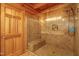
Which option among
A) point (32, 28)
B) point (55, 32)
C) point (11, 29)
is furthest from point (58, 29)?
point (11, 29)

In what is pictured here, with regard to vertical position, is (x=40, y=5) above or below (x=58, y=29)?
above

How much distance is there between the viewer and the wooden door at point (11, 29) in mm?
1576

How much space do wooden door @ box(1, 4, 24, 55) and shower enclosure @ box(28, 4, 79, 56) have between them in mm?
157

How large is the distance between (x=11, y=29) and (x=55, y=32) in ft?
2.45

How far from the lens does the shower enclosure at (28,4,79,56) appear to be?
154 cm

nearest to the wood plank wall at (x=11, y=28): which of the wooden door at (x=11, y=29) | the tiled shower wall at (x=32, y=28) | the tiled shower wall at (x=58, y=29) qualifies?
the wooden door at (x=11, y=29)

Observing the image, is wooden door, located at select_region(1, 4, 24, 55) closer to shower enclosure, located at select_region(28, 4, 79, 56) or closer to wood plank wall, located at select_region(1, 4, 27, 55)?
wood plank wall, located at select_region(1, 4, 27, 55)

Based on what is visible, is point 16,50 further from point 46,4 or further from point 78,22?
point 78,22

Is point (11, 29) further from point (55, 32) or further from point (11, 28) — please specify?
point (55, 32)

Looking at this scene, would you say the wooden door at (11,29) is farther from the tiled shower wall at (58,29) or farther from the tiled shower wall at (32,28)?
the tiled shower wall at (58,29)

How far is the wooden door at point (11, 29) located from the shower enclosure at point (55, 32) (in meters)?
0.16

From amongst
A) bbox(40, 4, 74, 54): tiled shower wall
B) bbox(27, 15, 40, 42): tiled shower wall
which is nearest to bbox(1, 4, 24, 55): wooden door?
bbox(27, 15, 40, 42): tiled shower wall

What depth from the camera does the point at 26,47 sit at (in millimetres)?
1615

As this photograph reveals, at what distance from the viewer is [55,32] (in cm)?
159
